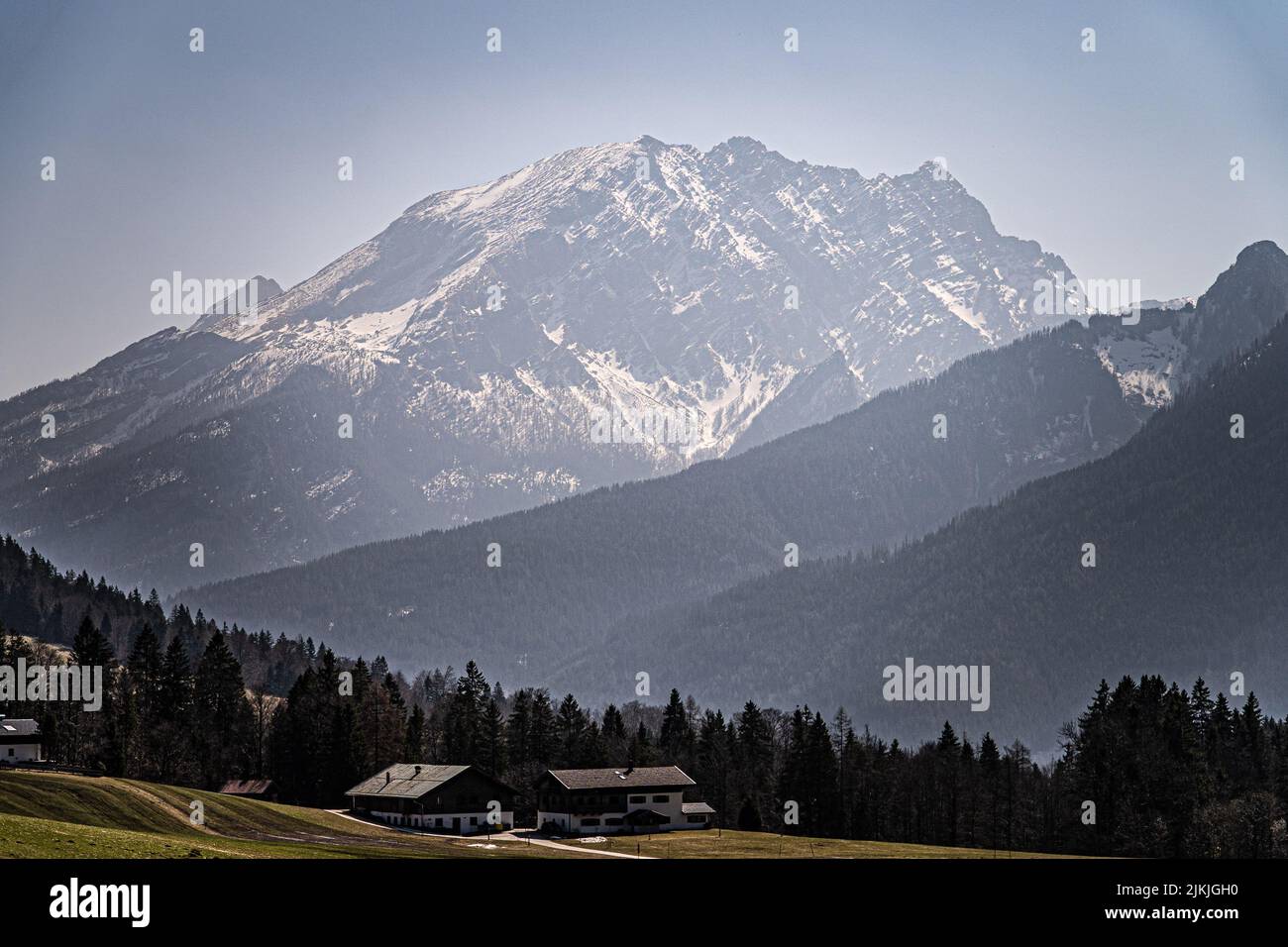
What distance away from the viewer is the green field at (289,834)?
96.6m

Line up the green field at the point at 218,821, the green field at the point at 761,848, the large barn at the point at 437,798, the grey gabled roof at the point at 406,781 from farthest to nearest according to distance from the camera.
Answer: the grey gabled roof at the point at 406,781 < the large barn at the point at 437,798 < the green field at the point at 761,848 < the green field at the point at 218,821

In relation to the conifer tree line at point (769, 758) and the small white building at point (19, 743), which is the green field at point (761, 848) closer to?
the conifer tree line at point (769, 758)

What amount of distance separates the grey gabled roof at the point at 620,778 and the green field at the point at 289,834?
7.79 meters

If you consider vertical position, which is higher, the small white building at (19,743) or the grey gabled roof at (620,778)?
the small white building at (19,743)

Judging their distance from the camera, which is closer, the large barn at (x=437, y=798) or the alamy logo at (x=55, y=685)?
the large barn at (x=437, y=798)

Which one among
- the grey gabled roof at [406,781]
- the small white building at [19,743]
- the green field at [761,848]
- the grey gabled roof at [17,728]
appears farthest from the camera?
the grey gabled roof at [17,728]

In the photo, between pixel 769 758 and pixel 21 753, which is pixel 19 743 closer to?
pixel 21 753

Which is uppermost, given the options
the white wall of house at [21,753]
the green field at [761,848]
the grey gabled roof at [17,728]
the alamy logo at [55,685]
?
the alamy logo at [55,685]

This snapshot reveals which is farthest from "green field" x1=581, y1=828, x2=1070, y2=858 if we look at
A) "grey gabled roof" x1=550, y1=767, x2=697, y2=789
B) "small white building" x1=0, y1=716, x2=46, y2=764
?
"small white building" x1=0, y1=716, x2=46, y2=764

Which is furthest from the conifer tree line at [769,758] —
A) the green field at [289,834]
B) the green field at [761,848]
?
the green field at [289,834]
